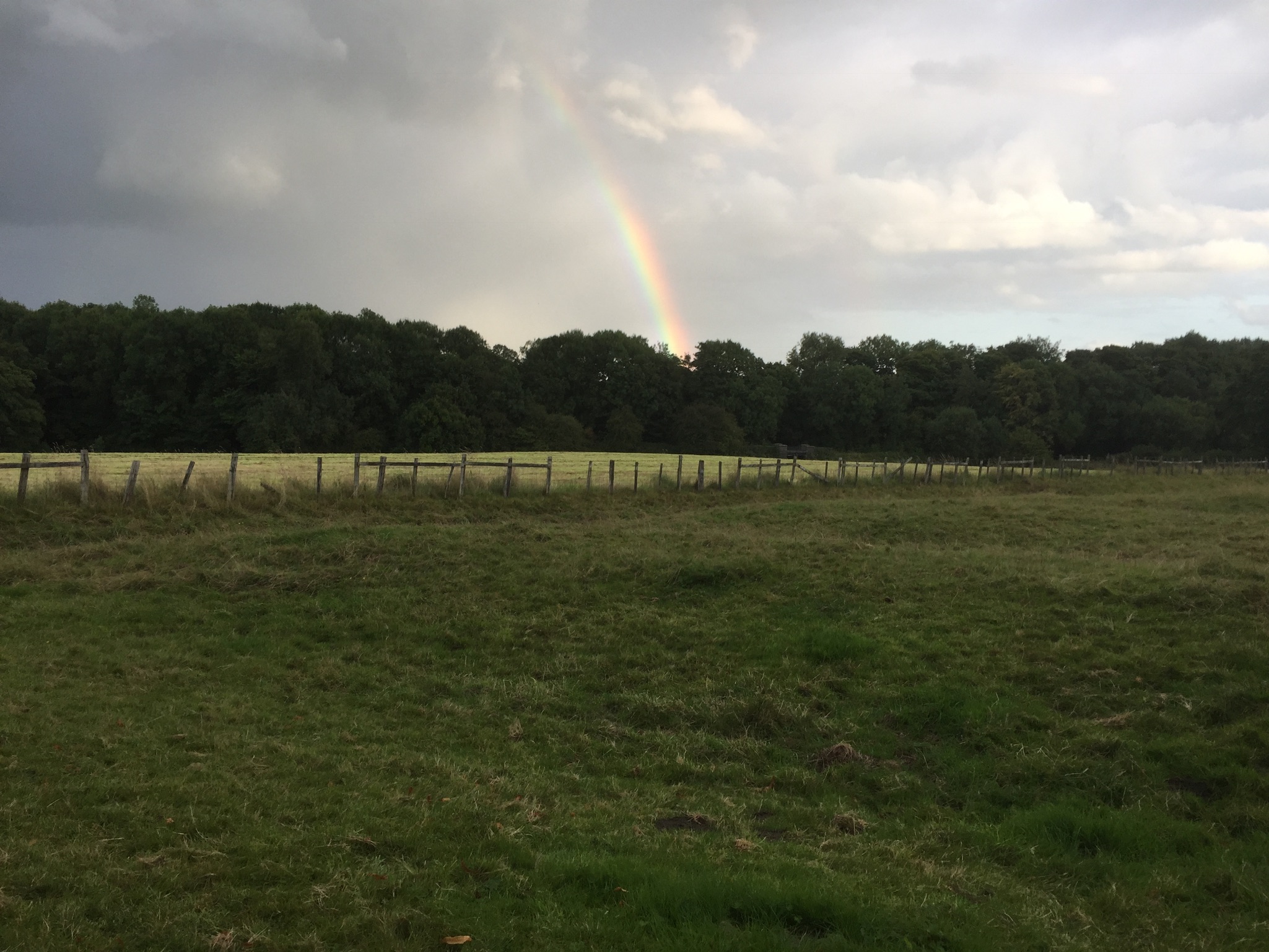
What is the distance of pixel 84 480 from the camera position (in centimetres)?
2159

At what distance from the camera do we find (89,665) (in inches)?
420

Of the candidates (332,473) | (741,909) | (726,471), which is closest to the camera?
(741,909)

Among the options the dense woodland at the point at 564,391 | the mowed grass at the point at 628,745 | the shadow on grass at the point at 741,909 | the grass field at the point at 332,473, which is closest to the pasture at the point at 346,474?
the grass field at the point at 332,473

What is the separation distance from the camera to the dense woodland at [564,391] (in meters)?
70.1

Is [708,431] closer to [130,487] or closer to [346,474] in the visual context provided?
[346,474]

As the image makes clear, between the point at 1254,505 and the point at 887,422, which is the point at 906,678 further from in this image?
the point at 887,422

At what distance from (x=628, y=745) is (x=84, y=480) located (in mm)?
18794

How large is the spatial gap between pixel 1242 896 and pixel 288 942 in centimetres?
610

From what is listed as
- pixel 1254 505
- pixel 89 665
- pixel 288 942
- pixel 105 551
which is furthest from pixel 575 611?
pixel 1254 505

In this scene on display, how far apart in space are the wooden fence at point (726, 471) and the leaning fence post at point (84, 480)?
22mm

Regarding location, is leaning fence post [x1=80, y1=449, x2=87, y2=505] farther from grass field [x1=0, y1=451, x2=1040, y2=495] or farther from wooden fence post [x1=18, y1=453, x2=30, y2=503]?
wooden fence post [x1=18, y1=453, x2=30, y2=503]

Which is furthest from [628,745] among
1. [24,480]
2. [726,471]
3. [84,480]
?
[726,471]

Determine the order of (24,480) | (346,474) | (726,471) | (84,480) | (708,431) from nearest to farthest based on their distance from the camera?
(24,480), (84,480), (346,474), (726,471), (708,431)

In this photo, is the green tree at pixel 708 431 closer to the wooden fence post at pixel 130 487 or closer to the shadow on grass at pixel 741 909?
the wooden fence post at pixel 130 487
